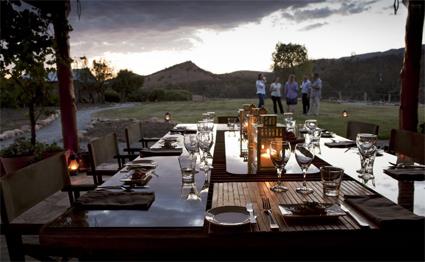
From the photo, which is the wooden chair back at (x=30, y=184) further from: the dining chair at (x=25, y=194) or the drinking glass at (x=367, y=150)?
the drinking glass at (x=367, y=150)

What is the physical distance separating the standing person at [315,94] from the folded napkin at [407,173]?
9899 mm

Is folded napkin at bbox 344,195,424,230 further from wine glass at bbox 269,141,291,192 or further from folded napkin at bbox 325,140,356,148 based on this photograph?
folded napkin at bbox 325,140,356,148

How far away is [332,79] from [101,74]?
47.8 ft

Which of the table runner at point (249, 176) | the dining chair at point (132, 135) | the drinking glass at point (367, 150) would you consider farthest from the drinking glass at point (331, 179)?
the dining chair at point (132, 135)

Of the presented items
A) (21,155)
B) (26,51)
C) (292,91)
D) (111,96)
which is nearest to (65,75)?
(26,51)

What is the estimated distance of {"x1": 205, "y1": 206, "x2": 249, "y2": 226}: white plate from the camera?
1.16m

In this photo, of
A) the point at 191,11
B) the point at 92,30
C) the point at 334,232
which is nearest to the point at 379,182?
the point at 334,232

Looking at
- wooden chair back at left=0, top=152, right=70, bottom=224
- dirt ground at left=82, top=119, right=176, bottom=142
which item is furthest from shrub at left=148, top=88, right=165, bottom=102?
wooden chair back at left=0, top=152, right=70, bottom=224

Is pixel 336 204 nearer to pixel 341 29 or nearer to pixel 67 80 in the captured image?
pixel 67 80

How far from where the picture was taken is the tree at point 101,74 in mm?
20266

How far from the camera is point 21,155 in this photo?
4.09m

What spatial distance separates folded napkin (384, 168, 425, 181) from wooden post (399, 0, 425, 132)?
2749mm

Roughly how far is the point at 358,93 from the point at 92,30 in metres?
16.5

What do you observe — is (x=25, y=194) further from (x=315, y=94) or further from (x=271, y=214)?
(x=315, y=94)
